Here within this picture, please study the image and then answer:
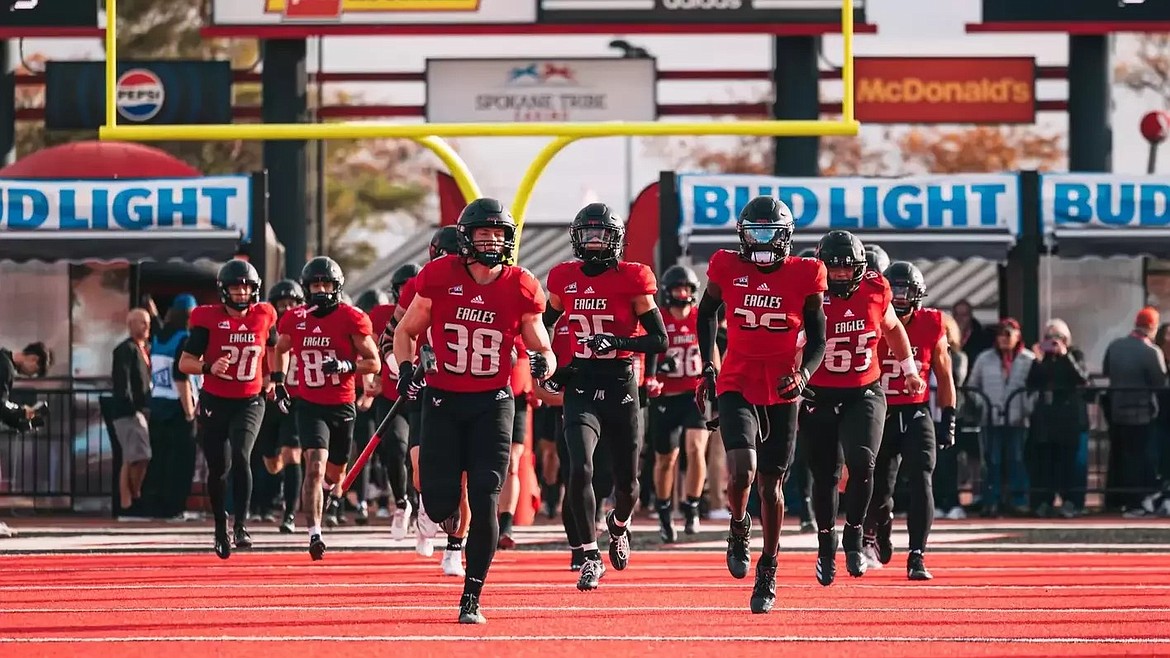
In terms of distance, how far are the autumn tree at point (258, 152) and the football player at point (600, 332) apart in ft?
118

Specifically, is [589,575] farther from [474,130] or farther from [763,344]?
[474,130]

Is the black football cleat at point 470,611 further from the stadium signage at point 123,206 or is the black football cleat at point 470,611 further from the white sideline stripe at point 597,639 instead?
the stadium signage at point 123,206

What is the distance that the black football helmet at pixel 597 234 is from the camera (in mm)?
12148

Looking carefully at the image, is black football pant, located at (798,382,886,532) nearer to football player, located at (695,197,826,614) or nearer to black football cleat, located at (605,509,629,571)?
football player, located at (695,197,826,614)

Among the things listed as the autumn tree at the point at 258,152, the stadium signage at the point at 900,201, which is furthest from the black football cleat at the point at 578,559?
the autumn tree at the point at 258,152

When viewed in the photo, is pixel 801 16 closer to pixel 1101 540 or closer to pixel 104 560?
pixel 1101 540

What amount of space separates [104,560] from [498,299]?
5.42 m

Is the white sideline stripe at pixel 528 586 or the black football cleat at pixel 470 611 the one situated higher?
the black football cleat at pixel 470 611

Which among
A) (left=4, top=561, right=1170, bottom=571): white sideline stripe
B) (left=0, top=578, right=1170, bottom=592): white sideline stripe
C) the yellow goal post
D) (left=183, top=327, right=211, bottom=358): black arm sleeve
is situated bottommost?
(left=4, top=561, right=1170, bottom=571): white sideline stripe

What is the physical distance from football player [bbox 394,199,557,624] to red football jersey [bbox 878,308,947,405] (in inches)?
128

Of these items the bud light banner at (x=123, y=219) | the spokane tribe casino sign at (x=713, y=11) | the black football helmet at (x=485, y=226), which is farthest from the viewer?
the spokane tribe casino sign at (x=713, y=11)

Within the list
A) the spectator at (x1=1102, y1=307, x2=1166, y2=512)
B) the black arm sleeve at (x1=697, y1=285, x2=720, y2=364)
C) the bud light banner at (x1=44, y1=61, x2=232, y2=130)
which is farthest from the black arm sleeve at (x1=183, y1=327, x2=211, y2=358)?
the bud light banner at (x1=44, y1=61, x2=232, y2=130)

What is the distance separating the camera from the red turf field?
9.34m

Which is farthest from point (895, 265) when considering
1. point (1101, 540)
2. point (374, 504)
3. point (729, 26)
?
point (729, 26)
